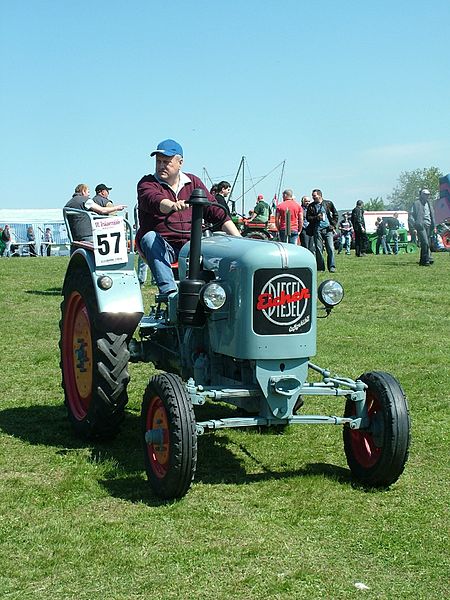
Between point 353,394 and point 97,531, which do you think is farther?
point 353,394

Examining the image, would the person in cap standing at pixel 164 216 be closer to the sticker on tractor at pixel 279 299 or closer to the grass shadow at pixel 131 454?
the grass shadow at pixel 131 454

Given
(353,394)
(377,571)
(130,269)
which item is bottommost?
(377,571)

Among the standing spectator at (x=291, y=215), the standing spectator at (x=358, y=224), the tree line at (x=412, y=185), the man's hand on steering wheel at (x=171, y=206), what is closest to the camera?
the man's hand on steering wheel at (x=171, y=206)

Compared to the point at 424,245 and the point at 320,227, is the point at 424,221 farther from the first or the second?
the point at 320,227

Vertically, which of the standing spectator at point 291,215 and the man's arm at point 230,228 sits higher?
the standing spectator at point 291,215

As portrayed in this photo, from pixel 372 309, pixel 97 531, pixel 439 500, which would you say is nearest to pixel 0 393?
pixel 97 531

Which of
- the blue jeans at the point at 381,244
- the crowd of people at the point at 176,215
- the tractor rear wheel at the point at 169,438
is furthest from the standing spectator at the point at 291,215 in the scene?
the blue jeans at the point at 381,244

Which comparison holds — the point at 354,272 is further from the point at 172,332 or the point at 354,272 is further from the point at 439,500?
the point at 439,500

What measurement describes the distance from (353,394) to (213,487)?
0.96 m

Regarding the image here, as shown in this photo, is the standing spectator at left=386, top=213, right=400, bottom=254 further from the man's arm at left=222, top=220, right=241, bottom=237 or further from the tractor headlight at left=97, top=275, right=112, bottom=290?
the tractor headlight at left=97, top=275, right=112, bottom=290

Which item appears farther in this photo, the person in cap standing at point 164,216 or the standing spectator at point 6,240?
the standing spectator at point 6,240

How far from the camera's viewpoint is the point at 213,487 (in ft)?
16.8

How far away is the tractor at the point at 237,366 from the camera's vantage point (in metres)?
4.94

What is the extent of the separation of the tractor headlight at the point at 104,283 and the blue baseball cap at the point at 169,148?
0.95m
